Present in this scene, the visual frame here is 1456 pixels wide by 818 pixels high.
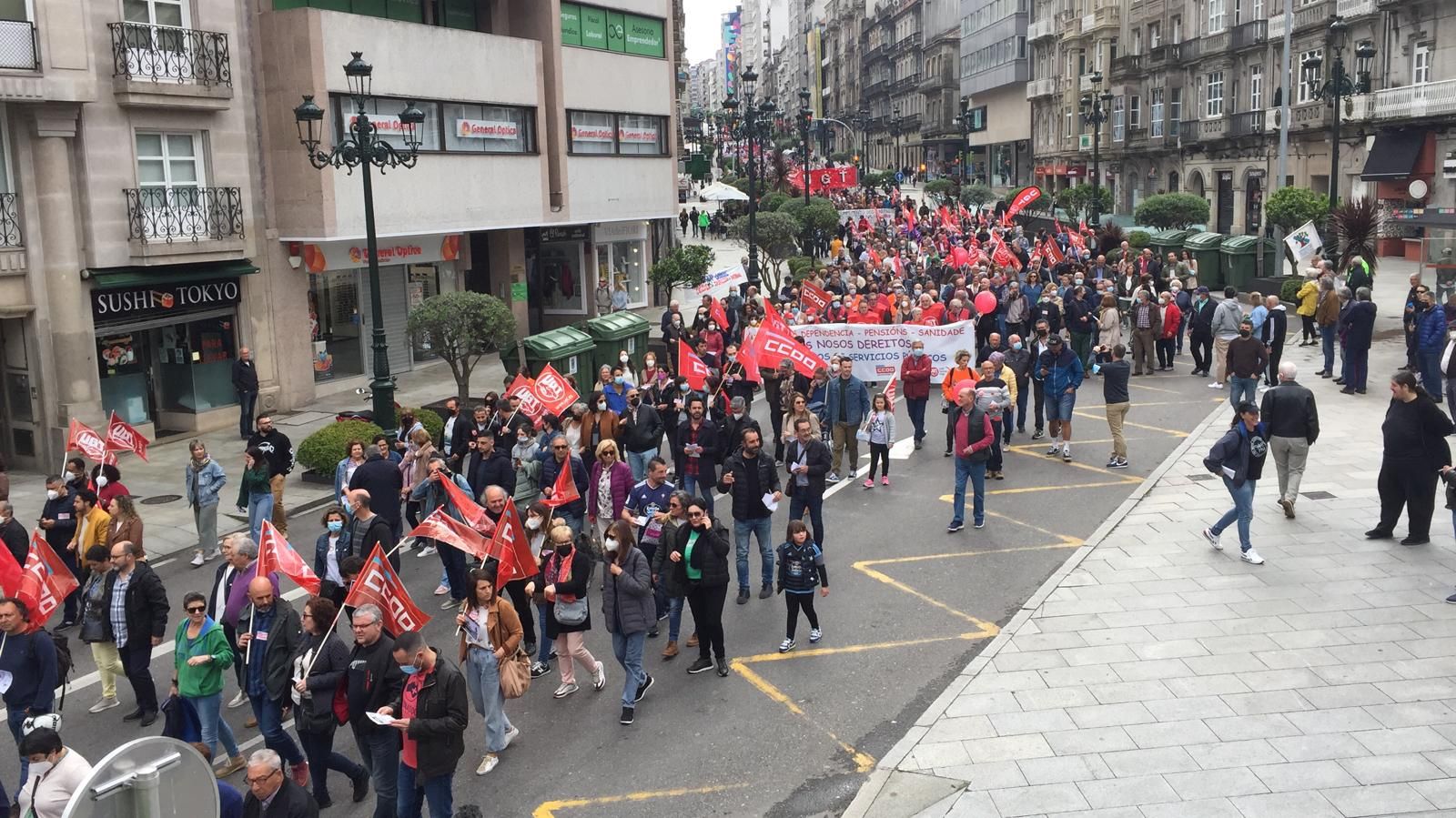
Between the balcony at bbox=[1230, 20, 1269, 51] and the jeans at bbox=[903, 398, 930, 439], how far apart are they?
1618 inches

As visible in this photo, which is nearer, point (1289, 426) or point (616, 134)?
point (1289, 426)

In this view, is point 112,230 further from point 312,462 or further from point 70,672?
point 70,672

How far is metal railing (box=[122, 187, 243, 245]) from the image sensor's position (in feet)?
68.3

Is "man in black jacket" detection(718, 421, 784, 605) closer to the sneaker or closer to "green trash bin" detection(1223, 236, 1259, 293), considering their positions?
the sneaker

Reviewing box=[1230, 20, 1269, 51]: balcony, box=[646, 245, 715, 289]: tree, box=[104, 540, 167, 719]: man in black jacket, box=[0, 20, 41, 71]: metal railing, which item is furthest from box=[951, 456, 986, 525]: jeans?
box=[1230, 20, 1269, 51]: balcony

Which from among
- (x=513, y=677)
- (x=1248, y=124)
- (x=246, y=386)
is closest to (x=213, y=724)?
(x=513, y=677)

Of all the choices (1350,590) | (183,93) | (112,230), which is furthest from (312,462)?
(1350,590)

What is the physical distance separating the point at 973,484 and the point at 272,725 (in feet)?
27.2

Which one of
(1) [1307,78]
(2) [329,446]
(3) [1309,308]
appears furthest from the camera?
(1) [1307,78]

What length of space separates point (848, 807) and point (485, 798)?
8.01 feet

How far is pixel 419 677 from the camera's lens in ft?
24.5

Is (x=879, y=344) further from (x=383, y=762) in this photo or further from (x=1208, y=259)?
(x=1208, y=259)

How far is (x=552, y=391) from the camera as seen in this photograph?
610 inches

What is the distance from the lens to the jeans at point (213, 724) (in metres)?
8.55
